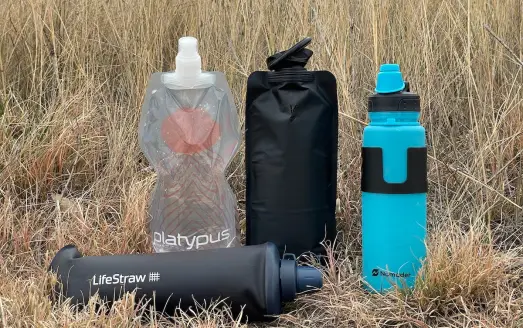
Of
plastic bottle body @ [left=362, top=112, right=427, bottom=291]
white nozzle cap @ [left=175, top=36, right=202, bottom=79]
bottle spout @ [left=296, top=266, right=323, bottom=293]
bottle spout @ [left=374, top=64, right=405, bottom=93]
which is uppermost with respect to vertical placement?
white nozzle cap @ [left=175, top=36, right=202, bottom=79]

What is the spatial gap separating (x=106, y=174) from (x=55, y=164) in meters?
0.18

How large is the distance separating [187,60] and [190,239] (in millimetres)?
499

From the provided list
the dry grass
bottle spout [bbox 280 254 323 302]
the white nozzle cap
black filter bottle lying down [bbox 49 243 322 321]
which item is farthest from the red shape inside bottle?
bottle spout [bbox 280 254 323 302]

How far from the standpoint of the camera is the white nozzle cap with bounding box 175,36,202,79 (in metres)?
1.62

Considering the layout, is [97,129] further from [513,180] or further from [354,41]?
[513,180]

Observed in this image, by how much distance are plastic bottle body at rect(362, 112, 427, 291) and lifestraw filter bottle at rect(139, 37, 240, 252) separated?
444 millimetres

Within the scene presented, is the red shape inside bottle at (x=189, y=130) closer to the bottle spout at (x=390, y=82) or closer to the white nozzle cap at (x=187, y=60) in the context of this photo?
the white nozzle cap at (x=187, y=60)

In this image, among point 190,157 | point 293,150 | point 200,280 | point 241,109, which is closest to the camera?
point 200,280

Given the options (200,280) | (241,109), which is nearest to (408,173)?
(200,280)

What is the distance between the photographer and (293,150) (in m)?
1.62

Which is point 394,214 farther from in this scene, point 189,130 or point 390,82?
point 189,130

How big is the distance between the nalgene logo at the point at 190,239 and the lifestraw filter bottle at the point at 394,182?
1.42 feet

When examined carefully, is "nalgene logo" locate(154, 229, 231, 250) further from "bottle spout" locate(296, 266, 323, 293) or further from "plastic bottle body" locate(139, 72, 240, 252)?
"bottle spout" locate(296, 266, 323, 293)

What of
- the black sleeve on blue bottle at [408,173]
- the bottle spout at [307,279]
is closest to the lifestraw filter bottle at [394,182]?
the black sleeve on blue bottle at [408,173]
